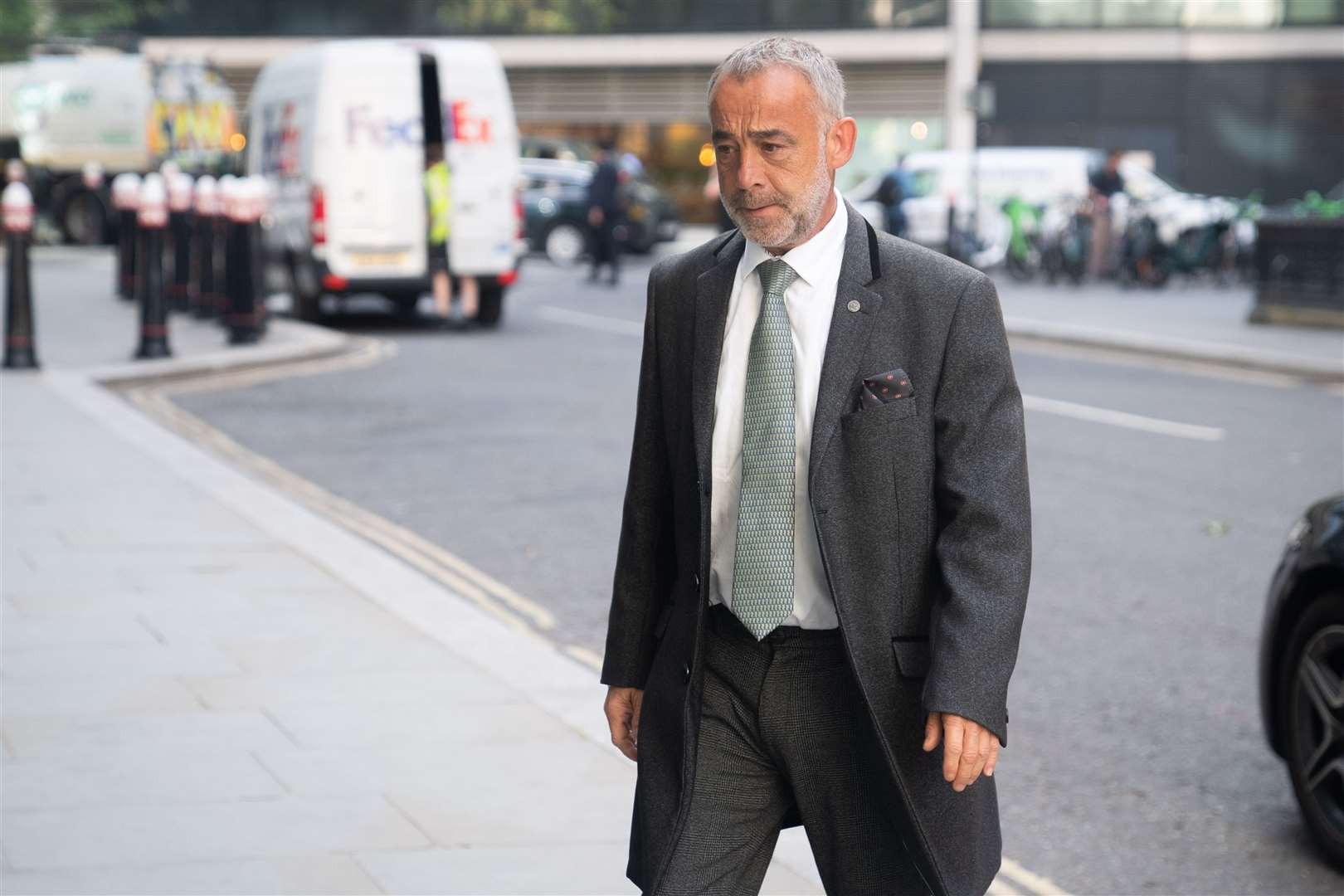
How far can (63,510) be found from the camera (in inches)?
340

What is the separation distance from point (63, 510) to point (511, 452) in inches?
126

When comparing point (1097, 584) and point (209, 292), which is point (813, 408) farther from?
Answer: point (209, 292)

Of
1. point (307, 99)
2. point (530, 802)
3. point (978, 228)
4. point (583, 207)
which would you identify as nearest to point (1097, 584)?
point (530, 802)

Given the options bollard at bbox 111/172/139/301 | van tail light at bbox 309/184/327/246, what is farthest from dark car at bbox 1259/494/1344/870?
bollard at bbox 111/172/139/301

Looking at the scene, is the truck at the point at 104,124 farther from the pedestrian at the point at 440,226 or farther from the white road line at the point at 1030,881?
the white road line at the point at 1030,881

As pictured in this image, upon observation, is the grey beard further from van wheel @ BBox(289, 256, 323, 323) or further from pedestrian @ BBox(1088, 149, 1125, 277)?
pedestrian @ BBox(1088, 149, 1125, 277)

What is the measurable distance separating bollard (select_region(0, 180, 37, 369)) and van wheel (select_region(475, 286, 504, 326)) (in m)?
5.71

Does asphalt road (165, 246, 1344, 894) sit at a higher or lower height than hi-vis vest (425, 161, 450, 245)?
lower

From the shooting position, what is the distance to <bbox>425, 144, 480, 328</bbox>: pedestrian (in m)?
18.1

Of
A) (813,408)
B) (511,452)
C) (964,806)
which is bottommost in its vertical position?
(511,452)

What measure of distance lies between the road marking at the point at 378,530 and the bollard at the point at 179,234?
3.95 metres

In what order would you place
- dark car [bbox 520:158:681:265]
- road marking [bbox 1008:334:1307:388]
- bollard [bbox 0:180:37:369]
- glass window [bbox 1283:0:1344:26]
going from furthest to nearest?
1. glass window [bbox 1283:0:1344:26]
2. dark car [bbox 520:158:681:265]
3. road marking [bbox 1008:334:1307:388]
4. bollard [bbox 0:180:37:369]

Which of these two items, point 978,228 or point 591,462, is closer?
point 591,462

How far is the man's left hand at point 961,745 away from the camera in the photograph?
8.52ft
